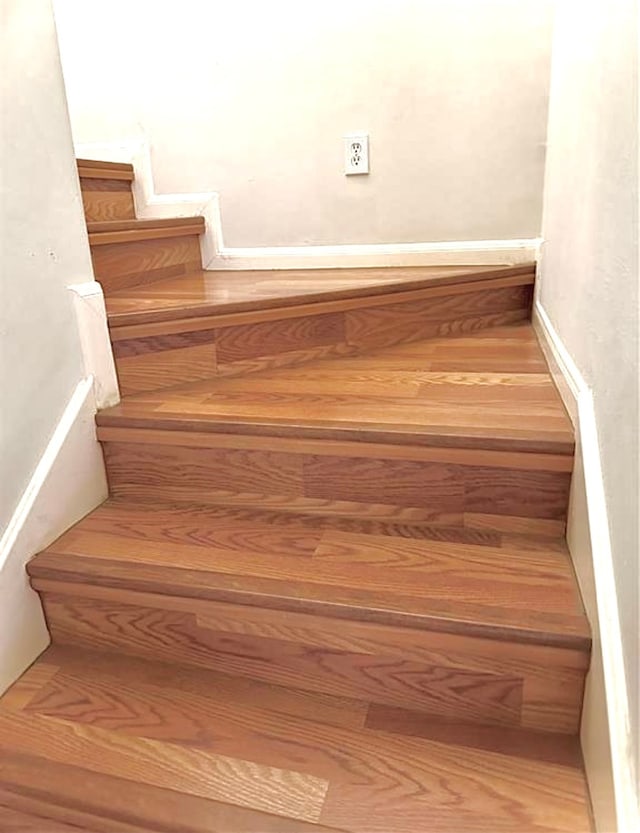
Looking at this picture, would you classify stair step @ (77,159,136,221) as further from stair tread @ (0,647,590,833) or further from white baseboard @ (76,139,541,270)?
stair tread @ (0,647,590,833)

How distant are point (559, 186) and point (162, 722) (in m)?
1.31

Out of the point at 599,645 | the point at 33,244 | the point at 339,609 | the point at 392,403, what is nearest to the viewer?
the point at 599,645

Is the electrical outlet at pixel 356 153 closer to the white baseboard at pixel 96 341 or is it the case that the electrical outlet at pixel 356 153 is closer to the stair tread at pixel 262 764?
the white baseboard at pixel 96 341

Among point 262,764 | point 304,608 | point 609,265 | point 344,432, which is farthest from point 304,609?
point 609,265

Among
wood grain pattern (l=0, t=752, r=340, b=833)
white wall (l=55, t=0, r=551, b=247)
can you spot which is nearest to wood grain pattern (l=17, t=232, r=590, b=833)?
wood grain pattern (l=0, t=752, r=340, b=833)

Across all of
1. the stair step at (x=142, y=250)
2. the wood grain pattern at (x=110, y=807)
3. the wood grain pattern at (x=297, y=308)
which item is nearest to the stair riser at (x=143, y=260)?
the stair step at (x=142, y=250)

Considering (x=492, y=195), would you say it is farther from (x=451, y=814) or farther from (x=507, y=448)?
(x=451, y=814)

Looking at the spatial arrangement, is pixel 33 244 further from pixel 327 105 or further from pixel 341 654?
pixel 327 105

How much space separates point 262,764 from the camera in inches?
35.0

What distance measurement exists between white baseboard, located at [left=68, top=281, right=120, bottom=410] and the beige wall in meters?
0.02

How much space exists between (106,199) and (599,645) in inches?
75.2

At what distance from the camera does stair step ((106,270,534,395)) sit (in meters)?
1.39

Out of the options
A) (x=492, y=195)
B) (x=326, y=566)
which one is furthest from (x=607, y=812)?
(x=492, y=195)

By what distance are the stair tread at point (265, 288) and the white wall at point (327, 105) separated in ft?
0.67
